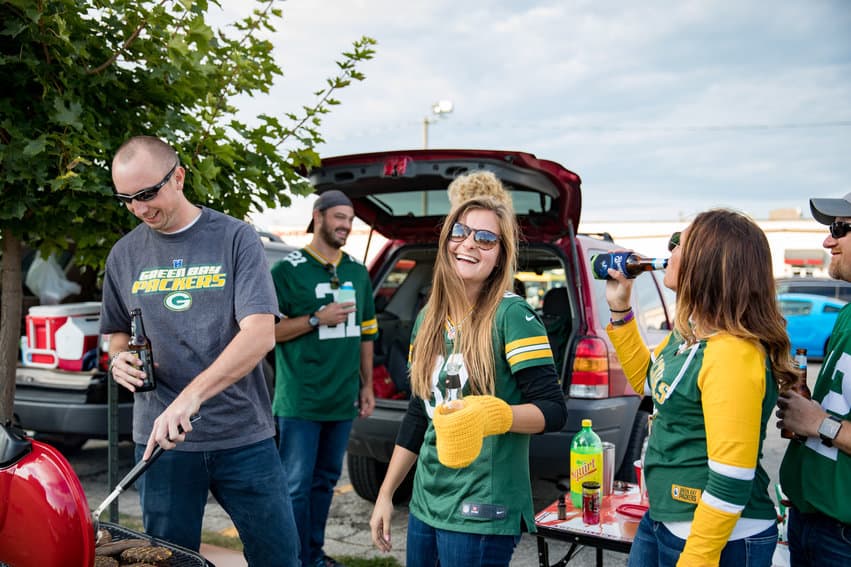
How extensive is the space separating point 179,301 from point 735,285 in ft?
5.61

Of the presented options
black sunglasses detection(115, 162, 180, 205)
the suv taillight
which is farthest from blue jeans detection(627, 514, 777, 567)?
the suv taillight

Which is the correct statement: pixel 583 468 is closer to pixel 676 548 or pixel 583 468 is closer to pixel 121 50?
pixel 676 548

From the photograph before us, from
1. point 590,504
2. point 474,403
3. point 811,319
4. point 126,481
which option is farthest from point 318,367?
point 811,319

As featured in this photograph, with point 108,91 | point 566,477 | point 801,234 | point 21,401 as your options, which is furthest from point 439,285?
point 801,234

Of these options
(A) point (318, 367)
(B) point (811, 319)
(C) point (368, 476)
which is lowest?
(C) point (368, 476)

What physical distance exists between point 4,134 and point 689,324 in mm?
2445

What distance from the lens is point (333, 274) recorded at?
383cm

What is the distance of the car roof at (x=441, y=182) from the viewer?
374cm

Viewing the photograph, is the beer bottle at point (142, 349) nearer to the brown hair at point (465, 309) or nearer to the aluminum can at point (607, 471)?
the brown hair at point (465, 309)

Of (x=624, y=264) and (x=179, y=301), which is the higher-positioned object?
(x=624, y=264)

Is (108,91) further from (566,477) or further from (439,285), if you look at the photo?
(566,477)

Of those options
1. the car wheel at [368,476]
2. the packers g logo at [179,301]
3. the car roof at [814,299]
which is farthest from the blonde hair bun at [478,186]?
the car roof at [814,299]

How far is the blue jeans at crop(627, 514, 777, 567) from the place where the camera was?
1.71m

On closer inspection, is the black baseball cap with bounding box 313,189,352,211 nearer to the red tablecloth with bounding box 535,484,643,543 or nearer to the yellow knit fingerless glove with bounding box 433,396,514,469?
the red tablecloth with bounding box 535,484,643,543
